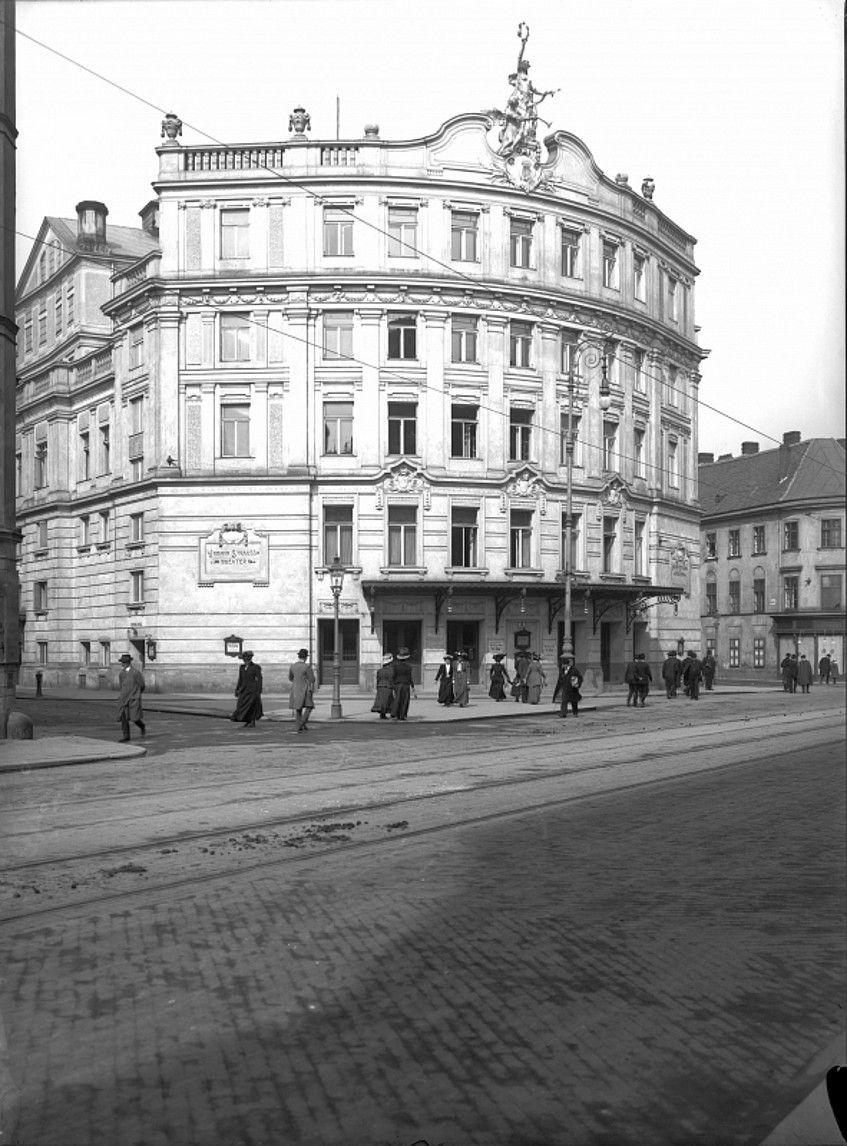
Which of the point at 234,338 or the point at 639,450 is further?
the point at 639,450

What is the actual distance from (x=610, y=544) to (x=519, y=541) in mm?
1399

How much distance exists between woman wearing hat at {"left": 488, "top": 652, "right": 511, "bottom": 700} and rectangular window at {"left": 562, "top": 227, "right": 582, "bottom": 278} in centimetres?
394

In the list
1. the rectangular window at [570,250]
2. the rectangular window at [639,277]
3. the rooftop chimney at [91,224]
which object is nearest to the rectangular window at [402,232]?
the rectangular window at [570,250]

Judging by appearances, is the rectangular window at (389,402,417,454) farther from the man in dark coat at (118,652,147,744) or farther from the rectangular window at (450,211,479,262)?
the man in dark coat at (118,652,147,744)

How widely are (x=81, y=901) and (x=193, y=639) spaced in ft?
5.71

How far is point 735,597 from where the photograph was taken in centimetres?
873

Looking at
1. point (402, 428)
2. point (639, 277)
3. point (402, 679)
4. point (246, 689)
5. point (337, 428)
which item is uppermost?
point (639, 277)

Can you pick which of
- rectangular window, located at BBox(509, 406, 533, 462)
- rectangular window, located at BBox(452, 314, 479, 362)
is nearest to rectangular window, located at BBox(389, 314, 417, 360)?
rectangular window, located at BBox(452, 314, 479, 362)

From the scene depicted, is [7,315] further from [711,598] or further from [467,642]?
[467,642]

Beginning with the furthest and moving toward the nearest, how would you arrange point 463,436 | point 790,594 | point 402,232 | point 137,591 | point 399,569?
point 463,436 < point 399,569 < point 402,232 < point 137,591 < point 790,594

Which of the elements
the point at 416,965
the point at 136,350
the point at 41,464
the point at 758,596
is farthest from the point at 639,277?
the point at 416,965

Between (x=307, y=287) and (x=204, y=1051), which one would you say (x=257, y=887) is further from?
(x=307, y=287)

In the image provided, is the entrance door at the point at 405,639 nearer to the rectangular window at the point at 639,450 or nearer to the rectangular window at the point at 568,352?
the rectangular window at the point at 639,450

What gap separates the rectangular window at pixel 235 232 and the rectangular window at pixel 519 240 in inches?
121
